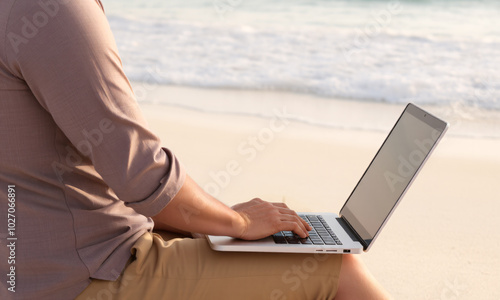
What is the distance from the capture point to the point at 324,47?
888 cm

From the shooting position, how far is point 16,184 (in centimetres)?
149

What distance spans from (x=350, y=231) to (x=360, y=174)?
2.42m

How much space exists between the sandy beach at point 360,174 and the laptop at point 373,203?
294mm

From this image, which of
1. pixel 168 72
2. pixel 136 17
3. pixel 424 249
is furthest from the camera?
pixel 136 17

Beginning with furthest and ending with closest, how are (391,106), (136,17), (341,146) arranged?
(136,17)
(391,106)
(341,146)

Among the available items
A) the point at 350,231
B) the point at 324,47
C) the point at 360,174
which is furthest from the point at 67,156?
the point at 324,47

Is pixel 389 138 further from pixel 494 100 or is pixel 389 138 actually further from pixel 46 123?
pixel 494 100

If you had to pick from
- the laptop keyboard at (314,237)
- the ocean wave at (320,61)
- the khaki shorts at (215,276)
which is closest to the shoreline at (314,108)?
the ocean wave at (320,61)

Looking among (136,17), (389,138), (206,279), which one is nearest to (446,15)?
(136,17)

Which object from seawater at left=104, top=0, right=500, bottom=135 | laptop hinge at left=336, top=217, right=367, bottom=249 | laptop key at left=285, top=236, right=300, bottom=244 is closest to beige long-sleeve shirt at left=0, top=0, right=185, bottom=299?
laptop key at left=285, top=236, right=300, bottom=244

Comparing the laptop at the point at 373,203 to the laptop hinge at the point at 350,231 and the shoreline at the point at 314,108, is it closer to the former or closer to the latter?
the laptop hinge at the point at 350,231

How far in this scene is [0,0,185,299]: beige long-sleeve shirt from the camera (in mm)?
1336

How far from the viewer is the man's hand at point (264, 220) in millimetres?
1700

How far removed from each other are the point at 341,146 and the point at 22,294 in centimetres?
357
